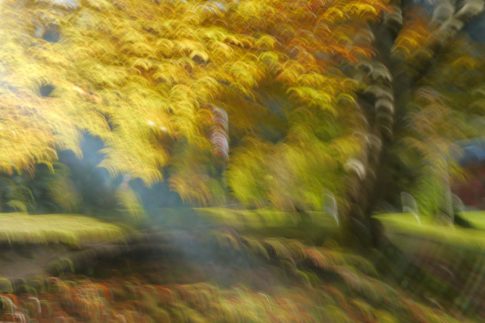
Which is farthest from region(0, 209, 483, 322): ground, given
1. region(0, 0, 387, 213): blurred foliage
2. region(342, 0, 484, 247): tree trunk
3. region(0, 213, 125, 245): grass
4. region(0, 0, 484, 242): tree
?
region(0, 0, 387, 213): blurred foliage

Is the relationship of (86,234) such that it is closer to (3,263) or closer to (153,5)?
(3,263)

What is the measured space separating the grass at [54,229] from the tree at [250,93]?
2.85 feet

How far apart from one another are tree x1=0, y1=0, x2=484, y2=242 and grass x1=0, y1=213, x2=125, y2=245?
87 centimetres

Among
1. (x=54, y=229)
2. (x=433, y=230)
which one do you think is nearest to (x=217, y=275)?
(x=54, y=229)

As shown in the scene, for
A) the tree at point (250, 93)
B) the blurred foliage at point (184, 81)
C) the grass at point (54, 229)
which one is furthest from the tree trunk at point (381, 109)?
the grass at point (54, 229)

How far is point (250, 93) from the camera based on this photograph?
A: 381 centimetres

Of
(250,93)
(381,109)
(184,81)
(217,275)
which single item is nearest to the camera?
(184,81)

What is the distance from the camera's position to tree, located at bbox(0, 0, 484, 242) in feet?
11.4

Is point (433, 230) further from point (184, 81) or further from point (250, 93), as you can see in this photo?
point (184, 81)

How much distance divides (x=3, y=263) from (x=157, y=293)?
4.42 feet

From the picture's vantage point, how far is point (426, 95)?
4.02 m

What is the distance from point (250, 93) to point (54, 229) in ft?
6.74

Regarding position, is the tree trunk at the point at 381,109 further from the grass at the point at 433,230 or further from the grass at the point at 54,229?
the grass at the point at 54,229

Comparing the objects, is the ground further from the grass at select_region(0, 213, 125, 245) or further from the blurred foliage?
the blurred foliage
